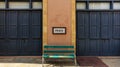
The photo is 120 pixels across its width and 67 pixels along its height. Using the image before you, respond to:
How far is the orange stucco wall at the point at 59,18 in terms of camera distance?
41.0 ft

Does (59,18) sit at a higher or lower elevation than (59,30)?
higher

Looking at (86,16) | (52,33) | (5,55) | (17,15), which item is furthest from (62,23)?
(5,55)

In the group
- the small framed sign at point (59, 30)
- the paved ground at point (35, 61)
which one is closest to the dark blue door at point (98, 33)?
the paved ground at point (35, 61)

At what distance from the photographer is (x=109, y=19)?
524 inches

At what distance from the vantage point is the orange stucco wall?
41.0 feet

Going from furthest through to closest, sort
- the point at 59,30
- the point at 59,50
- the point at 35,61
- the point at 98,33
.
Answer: the point at 98,33, the point at 59,30, the point at 59,50, the point at 35,61

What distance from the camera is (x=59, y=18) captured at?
12492 mm

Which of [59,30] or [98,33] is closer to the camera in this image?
[59,30]

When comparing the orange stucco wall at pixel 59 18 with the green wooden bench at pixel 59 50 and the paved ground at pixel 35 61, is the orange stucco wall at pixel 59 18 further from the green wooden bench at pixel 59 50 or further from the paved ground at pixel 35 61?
the paved ground at pixel 35 61

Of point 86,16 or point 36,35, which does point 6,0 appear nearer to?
point 36,35

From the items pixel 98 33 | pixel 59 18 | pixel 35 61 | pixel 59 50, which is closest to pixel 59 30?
pixel 59 18

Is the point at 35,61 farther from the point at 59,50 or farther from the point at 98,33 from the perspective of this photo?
the point at 98,33

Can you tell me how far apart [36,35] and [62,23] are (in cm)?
167

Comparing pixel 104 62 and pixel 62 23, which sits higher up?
pixel 62 23
